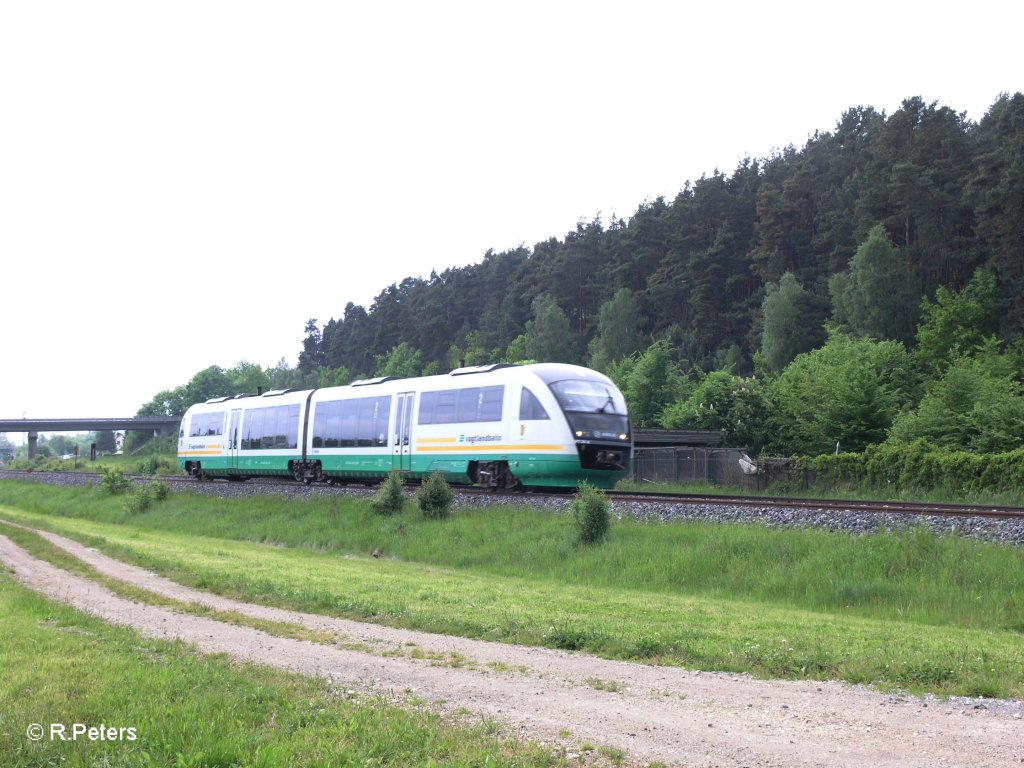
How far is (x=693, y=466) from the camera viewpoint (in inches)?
1542

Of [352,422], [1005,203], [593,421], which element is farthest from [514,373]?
[1005,203]

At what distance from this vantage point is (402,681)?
920 cm

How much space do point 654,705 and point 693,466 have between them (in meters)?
31.6

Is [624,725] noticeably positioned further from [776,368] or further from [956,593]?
[776,368]

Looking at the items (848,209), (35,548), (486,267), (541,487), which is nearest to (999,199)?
(848,209)

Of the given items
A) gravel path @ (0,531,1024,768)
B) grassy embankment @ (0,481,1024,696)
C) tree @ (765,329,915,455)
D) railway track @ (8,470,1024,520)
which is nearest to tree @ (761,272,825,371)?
tree @ (765,329,915,455)

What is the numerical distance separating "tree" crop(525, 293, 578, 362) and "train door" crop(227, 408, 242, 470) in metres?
46.4

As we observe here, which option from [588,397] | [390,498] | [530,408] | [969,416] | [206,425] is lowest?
[390,498]

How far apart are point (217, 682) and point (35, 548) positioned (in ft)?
63.3

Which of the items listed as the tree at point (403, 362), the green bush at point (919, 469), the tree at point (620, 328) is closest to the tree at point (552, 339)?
the tree at point (620, 328)

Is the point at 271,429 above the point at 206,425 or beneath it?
beneath

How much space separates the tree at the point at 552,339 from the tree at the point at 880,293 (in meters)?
31.6

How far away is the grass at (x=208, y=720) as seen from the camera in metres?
6.68

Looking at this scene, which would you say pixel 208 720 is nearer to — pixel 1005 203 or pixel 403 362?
pixel 1005 203
